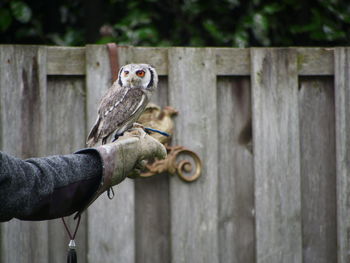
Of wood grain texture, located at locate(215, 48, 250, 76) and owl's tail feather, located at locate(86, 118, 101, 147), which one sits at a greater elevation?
wood grain texture, located at locate(215, 48, 250, 76)

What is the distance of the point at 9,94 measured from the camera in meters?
2.59

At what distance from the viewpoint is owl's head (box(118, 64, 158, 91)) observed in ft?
8.54

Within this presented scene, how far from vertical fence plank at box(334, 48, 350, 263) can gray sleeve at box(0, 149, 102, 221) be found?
170cm

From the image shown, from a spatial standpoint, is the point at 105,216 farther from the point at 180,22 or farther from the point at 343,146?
the point at 180,22

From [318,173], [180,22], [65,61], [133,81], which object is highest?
[180,22]

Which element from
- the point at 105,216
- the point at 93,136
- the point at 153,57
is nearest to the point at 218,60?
the point at 153,57

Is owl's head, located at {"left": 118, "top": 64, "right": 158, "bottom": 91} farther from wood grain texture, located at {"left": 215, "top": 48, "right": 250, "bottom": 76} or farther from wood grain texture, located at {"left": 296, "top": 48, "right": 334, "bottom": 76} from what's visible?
wood grain texture, located at {"left": 296, "top": 48, "right": 334, "bottom": 76}

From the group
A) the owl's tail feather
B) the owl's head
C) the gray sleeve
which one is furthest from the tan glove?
the owl's head

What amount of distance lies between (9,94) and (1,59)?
21cm

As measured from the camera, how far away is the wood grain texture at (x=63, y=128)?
266 centimetres

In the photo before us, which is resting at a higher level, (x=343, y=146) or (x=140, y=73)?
(x=140, y=73)

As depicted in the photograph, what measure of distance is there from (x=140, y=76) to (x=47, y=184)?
1.15 m

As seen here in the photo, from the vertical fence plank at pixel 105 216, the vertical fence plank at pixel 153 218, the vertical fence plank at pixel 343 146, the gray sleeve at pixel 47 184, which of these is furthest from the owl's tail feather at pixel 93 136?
the vertical fence plank at pixel 343 146

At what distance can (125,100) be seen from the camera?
2.76 m
